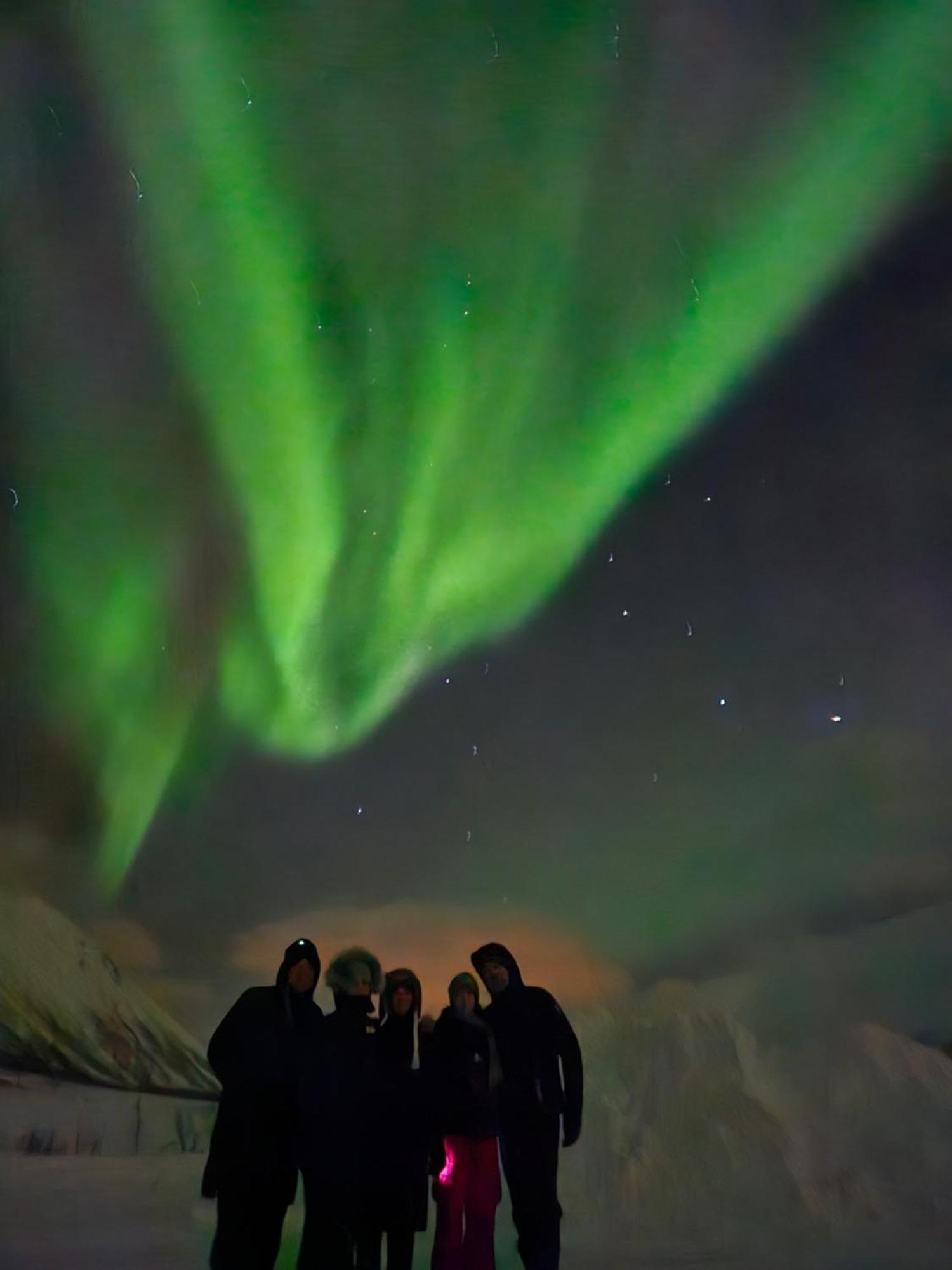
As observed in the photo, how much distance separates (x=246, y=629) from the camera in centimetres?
380

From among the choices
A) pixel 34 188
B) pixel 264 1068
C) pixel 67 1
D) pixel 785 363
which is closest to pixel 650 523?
pixel 785 363

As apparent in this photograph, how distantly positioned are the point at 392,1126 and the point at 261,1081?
0.37 metres

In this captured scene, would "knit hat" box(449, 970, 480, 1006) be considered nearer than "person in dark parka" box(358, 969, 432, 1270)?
No

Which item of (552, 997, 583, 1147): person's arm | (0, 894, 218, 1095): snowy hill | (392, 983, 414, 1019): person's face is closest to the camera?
(552, 997, 583, 1147): person's arm

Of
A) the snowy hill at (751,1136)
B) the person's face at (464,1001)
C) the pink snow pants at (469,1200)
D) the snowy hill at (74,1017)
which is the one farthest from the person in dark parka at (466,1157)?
the snowy hill at (74,1017)

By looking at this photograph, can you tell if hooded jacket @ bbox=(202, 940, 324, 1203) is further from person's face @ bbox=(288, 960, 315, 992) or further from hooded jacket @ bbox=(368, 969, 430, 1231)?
hooded jacket @ bbox=(368, 969, 430, 1231)

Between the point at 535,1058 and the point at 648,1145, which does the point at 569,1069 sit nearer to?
the point at 535,1058

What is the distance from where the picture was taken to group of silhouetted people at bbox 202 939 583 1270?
10.7ft

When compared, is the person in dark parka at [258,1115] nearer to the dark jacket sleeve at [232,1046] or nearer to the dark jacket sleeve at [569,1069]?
the dark jacket sleeve at [232,1046]

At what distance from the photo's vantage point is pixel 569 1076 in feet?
11.1

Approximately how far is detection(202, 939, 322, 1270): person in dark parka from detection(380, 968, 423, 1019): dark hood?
18 centimetres

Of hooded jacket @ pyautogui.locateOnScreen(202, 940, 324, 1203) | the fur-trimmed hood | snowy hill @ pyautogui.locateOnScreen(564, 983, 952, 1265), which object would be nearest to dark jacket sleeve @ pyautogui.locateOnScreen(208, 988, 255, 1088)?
hooded jacket @ pyautogui.locateOnScreen(202, 940, 324, 1203)

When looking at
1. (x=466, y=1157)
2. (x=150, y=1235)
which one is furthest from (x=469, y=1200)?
(x=150, y=1235)

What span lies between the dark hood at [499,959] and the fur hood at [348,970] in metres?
0.28
